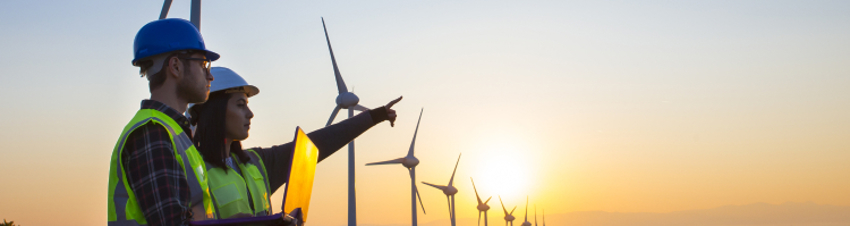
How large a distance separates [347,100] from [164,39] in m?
32.1

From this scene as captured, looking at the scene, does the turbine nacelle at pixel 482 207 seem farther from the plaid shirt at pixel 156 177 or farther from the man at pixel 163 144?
the plaid shirt at pixel 156 177

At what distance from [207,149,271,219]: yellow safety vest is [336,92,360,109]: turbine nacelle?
99.4ft

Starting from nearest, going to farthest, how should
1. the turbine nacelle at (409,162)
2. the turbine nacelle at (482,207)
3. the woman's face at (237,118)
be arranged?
the woman's face at (237,118)
the turbine nacelle at (409,162)
the turbine nacelle at (482,207)

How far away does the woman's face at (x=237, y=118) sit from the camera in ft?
19.6

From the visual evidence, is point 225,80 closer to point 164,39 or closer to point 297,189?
point 164,39

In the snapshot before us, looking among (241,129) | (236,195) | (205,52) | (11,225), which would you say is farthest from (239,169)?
(11,225)

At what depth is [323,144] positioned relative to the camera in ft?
23.7

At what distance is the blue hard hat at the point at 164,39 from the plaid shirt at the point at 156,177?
2.84 feet

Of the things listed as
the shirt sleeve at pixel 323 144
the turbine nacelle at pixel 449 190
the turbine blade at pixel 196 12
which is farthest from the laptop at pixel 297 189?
the turbine nacelle at pixel 449 190

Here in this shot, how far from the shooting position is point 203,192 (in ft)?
13.8

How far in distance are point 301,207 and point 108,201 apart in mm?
1092

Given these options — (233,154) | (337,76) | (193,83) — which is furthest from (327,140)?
(337,76)

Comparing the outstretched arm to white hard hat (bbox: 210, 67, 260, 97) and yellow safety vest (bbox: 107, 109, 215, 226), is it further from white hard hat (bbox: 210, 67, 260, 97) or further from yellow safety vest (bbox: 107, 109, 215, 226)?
yellow safety vest (bbox: 107, 109, 215, 226)

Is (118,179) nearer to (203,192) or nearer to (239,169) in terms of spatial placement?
(203,192)
